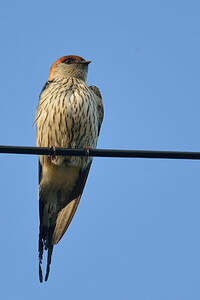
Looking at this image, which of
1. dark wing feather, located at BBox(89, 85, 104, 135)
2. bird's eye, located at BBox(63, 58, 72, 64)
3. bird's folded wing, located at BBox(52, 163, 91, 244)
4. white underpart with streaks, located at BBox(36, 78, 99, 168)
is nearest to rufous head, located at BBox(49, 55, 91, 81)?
bird's eye, located at BBox(63, 58, 72, 64)

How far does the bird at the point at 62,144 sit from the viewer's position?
762 cm

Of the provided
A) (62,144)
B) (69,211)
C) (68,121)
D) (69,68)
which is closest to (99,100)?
(69,68)

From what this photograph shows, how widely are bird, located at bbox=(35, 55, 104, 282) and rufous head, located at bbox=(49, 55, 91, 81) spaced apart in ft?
1.48

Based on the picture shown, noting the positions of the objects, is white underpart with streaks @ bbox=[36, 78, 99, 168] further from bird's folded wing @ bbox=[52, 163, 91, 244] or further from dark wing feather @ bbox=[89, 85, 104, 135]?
dark wing feather @ bbox=[89, 85, 104, 135]

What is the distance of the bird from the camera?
7617 mm

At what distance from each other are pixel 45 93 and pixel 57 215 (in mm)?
1865

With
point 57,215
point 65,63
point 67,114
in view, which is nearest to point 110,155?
point 67,114

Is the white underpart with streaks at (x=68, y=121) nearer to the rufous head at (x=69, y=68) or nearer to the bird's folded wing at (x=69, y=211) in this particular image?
the bird's folded wing at (x=69, y=211)

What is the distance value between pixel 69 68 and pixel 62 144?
1830 millimetres

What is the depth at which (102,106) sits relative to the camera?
858cm

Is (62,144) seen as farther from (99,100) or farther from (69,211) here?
(99,100)

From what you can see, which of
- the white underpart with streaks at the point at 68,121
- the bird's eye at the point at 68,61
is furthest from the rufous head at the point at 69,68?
the white underpart with streaks at the point at 68,121

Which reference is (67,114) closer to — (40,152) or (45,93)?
(45,93)

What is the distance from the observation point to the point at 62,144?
7.71 meters
